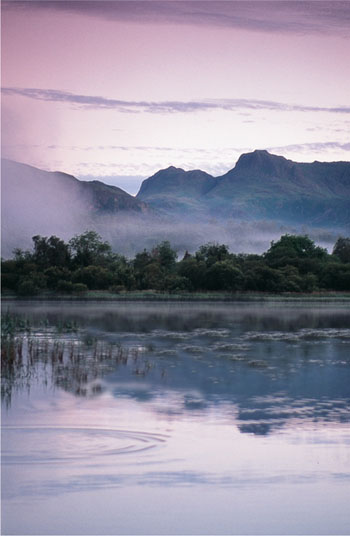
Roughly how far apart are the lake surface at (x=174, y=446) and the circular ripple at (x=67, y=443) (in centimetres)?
3

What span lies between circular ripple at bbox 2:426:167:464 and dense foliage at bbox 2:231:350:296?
75.5 m

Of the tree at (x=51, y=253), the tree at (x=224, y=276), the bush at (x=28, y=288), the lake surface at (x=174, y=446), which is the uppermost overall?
the tree at (x=51, y=253)

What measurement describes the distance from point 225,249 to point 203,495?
100m

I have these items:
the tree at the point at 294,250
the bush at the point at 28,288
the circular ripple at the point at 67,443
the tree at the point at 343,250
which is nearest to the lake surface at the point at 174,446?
the circular ripple at the point at 67,443

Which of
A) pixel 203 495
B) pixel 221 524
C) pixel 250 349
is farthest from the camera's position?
pixel 250 349

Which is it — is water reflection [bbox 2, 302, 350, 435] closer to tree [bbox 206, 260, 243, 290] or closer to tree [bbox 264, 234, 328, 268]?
tree [bbox 206, 260, 243, 290]

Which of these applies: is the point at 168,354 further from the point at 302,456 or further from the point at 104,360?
the point at 302,456

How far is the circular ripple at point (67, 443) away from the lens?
11279 millimetres

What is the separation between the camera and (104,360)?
77.0 feet

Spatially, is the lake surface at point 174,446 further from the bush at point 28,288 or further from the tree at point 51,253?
the tree at point 51,253

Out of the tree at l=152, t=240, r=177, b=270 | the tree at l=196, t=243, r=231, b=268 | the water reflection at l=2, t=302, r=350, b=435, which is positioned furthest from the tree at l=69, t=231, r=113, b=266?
the water reflection at l=2, t=302, r=350, b=435

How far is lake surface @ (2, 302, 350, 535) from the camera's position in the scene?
356 inches

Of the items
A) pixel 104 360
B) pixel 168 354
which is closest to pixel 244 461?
pixel 104 360

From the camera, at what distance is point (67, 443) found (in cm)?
1220
